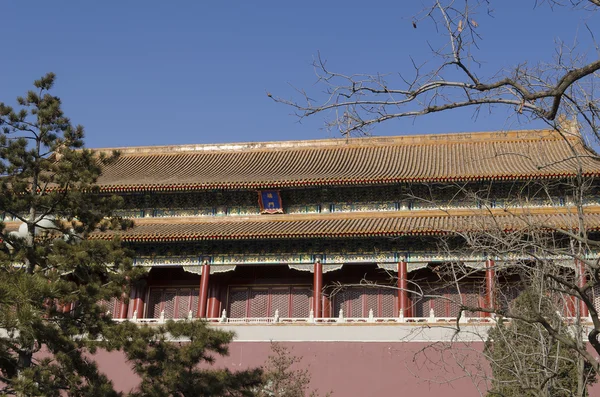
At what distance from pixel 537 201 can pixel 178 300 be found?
9.70 m

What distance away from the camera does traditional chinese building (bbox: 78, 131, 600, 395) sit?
18.0 metres

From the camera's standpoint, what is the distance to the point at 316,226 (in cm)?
1922

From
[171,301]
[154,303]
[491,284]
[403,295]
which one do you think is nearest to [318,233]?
[403,295]

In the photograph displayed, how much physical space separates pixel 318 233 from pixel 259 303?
307cm

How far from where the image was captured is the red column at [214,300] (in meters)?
20.0

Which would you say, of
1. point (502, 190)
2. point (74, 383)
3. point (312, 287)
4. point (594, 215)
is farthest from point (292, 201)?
point (74, 383)

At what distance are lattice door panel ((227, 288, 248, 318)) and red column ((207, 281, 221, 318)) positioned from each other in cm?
33

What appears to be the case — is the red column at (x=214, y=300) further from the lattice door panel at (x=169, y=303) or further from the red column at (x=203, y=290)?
the lattice door panel at (x=169, y=303)

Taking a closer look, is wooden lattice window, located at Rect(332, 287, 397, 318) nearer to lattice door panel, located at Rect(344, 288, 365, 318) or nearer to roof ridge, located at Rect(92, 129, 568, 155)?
lattice door panel, located at Rect(344, 288, 365, 318)

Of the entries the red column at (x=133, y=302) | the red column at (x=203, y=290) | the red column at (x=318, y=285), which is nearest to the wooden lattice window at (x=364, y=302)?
the red column at (x=318, y=285)

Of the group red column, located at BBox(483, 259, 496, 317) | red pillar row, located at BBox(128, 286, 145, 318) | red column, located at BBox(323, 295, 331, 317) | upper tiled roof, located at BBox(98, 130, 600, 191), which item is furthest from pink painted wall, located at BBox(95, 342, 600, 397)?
upper tiled roof, located at BBox(98, 130, 600, 191)

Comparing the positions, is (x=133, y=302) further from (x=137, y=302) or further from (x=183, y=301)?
(x=183, y=301)

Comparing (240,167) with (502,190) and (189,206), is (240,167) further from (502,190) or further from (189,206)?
(502,190)

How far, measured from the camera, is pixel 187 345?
1196 centimetres
